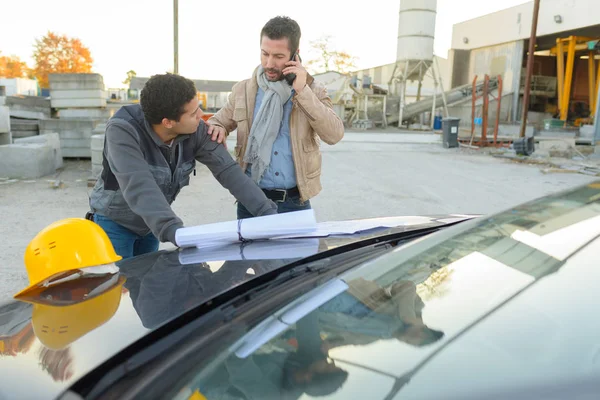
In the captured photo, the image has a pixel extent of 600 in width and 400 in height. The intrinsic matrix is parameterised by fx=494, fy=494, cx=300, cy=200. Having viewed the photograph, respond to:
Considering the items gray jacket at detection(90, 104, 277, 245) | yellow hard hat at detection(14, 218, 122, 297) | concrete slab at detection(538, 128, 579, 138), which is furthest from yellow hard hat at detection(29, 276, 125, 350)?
concrete slab at detection(538, 128, 579, 138)

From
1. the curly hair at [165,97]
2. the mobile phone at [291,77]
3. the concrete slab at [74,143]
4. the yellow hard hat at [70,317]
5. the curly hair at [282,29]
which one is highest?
the curly hair at [282,29]

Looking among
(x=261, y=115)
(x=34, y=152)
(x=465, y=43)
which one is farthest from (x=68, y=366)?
(x=465, y=43)

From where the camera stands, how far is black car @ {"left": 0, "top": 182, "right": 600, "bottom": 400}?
0.93 meters

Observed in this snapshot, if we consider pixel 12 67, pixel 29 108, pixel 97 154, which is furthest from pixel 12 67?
pixel 97 154

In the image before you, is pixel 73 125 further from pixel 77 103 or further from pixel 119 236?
pixel 119 236

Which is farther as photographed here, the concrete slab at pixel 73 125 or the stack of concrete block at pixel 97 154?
the concrete slab at pixel 73 125

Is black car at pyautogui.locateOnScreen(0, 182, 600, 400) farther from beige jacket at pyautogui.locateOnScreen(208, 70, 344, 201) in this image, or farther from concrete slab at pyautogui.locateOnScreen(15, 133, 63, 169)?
concrete slab at pyautogui.locateOnScreen(15, 133, 63, 169)

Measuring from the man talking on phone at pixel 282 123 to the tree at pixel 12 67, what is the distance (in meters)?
50.6

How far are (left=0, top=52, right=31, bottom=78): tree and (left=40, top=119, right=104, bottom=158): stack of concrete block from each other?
4239 centimetres

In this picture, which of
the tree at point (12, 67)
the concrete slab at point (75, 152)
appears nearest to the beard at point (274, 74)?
the concrete slab at point (75, 152)

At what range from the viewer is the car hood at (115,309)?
1.17 m

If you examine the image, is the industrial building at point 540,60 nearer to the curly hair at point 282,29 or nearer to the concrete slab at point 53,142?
the concrete slab at point 53,142

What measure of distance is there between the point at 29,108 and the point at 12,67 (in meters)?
40.2

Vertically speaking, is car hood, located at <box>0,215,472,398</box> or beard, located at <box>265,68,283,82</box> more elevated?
beard, located at <box>265,68,283,82</box>
